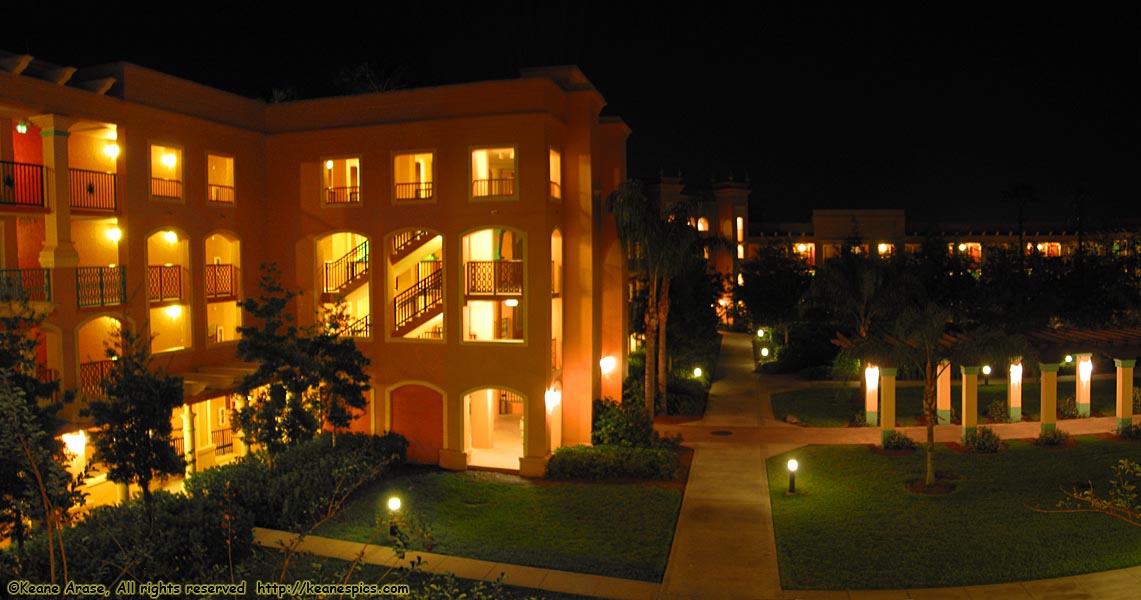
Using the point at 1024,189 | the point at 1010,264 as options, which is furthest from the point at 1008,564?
the point at 1024,189

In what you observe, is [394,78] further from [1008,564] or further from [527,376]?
[1008,564]

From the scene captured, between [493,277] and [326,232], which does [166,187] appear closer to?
[326,232]

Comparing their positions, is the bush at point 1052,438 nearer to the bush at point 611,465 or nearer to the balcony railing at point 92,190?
the bush at point 611,465

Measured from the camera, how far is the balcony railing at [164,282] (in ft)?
62.7

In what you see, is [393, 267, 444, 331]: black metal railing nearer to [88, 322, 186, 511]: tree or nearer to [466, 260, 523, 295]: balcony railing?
[466, 260, 523, 295]: balcony railing

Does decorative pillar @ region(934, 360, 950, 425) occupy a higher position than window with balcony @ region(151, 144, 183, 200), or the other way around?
window with balcony @ region(151, 144, 183, 200)

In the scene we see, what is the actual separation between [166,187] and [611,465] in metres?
13.1

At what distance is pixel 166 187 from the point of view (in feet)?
66.5

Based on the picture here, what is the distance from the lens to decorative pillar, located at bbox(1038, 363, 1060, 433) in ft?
71.7

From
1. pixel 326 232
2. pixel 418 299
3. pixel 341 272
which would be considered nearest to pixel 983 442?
pixel 418 299

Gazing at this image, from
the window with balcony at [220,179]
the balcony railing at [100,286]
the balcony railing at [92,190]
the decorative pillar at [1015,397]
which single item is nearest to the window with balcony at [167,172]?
the window with balcony at [220,179]

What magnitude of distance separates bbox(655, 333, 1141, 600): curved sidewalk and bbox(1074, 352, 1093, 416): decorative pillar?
54 cm

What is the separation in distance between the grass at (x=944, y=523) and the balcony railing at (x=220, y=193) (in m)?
15.6

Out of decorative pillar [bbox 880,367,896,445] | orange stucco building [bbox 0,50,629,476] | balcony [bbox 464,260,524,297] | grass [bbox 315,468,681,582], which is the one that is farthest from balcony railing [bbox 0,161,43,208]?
decorative pillar [bbox 880,367,896,445]
